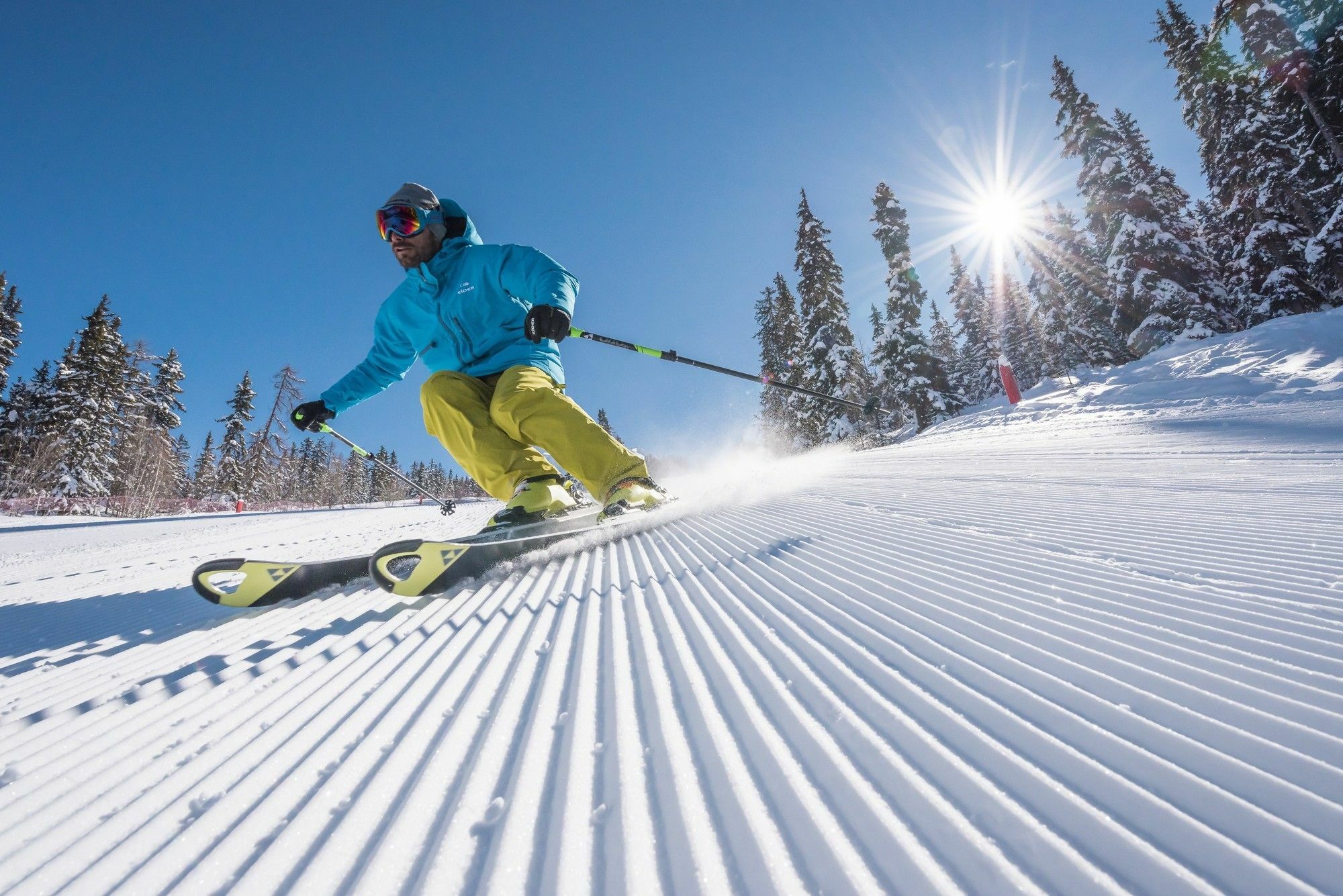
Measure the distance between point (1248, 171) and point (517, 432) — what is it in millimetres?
21674

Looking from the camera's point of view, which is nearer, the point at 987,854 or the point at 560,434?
the point at 987,854

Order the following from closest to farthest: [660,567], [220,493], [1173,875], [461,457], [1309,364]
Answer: [1173,875], [660,567], [461,457], [1309,364], [220,493]

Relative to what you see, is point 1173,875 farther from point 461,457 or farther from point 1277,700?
point 461,457

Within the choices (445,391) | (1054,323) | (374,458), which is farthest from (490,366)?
(1054,323)

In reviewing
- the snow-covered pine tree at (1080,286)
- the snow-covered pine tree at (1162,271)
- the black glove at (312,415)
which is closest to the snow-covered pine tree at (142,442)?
the black glove at (312,415)

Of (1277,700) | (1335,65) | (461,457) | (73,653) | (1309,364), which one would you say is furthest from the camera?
(1335,65)

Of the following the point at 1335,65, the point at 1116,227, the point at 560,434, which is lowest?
the point at 560,434

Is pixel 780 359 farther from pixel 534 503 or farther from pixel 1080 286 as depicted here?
pixel 534 503

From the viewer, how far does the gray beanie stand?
3.16 metres

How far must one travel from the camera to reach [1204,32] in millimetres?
15789

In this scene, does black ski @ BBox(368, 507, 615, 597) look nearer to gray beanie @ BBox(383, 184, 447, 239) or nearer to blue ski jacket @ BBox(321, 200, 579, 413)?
blue ski jacket @ BBox(321, 200, 579, 413)

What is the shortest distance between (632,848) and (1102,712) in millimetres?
605

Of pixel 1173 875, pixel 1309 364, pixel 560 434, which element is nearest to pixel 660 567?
pixel 560 434

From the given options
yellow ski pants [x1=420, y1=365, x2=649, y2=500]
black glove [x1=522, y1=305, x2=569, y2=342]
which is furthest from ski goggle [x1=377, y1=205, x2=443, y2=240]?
black glove [x1=522, y1=305, x2=569, y2=342]
